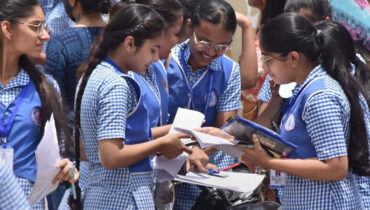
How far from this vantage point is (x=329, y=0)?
510 cm

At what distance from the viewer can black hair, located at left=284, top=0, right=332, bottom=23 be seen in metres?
4.67

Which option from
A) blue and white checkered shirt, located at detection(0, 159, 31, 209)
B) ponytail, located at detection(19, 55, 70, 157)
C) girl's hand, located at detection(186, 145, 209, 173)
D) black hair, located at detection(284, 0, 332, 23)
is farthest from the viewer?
black hair, located at detection(284, 0, 332, 23)

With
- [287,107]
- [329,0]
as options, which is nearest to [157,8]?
[287,107]

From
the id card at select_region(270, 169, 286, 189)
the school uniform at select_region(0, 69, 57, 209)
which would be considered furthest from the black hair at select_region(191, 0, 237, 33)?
the school uniform at select_region(0, 69, 57, 209)

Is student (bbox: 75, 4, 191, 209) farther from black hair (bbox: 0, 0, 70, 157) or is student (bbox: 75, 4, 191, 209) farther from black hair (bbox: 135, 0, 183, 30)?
black hair (bbox: 135, 0, 183, 30)

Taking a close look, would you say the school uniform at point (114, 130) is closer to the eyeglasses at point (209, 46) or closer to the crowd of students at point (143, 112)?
the crowd of students at point (143, 112)

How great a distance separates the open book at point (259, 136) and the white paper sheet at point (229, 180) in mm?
241

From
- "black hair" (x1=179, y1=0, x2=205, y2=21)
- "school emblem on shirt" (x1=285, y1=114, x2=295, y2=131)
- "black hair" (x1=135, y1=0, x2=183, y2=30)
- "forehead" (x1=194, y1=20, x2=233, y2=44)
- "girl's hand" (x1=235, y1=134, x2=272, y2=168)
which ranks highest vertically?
"black hair" (x1=135, y1=0, x2=183, y2=30)

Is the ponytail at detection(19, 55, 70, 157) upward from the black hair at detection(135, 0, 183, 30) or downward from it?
downward

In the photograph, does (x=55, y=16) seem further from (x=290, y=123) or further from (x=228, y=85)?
(x=290, y=123)

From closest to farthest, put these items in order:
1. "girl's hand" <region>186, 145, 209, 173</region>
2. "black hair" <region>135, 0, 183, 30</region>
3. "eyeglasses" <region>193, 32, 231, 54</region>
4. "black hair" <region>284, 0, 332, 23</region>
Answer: "girl's hand" <region>186, 145, 209, 173</region> < "black hair" <region>135, 0, 183, 30</region> < "eyeglasses" <region>193, 32, 231, 54</region> < "black hair" <region>284, 0, 332, 23</region>

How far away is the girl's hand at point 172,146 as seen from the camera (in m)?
3.24

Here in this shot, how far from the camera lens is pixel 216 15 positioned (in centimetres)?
398

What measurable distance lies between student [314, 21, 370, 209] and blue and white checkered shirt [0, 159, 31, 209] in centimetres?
197
